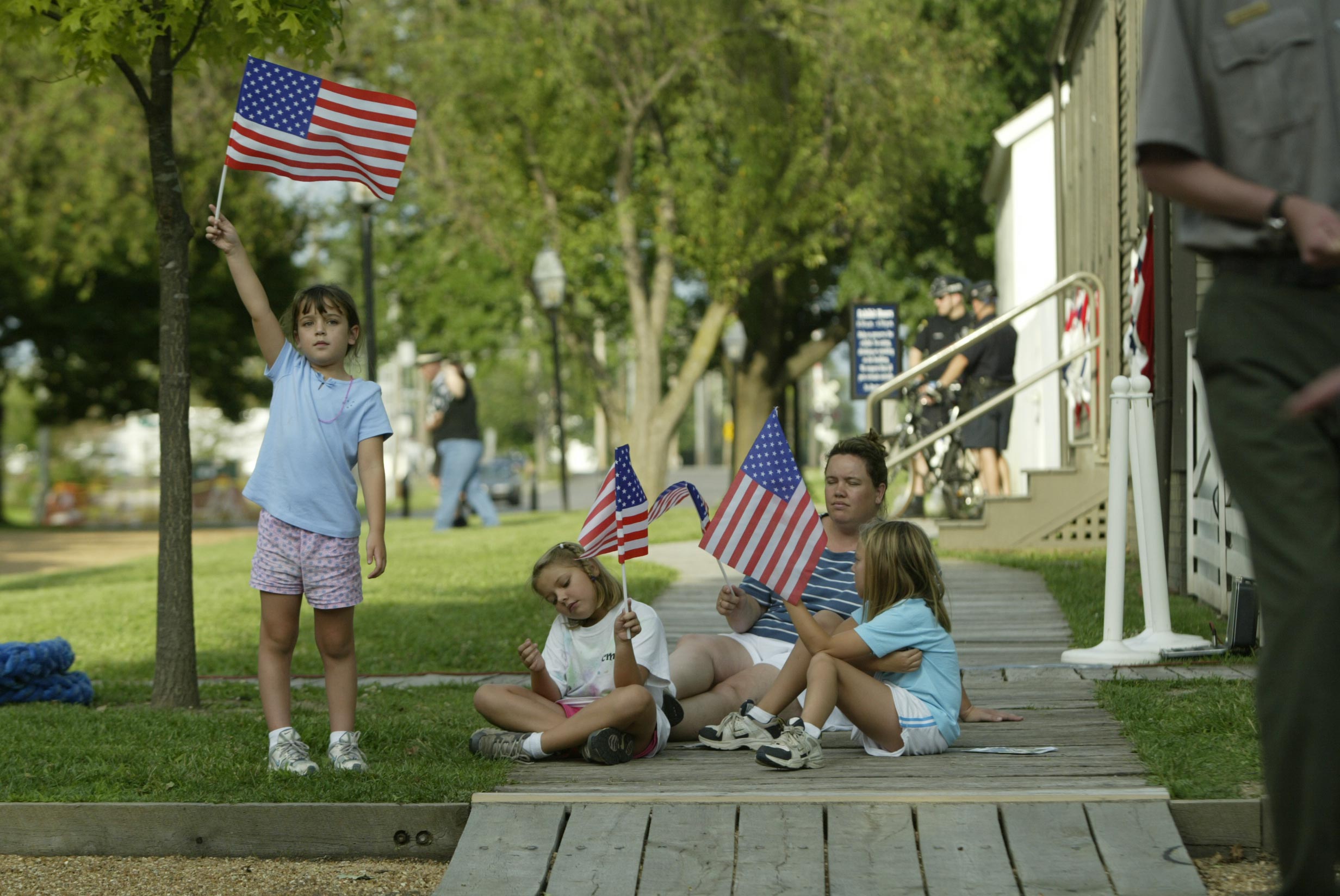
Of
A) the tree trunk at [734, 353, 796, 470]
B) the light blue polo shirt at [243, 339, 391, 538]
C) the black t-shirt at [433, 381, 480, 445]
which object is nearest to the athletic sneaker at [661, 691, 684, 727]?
the light blue polo shirt at [243, 339, 391, 538]

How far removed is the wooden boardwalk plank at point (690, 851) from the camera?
405 cm

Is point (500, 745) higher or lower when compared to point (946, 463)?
lower

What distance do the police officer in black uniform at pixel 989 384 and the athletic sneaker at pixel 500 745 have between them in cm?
905

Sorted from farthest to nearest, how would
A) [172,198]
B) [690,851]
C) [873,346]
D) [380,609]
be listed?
1. [873,346]
2. [380,609]
3. [172,198]
4. [690,851]

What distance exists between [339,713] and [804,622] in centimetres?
164

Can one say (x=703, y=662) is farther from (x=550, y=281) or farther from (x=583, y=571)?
(x=550, y=281)

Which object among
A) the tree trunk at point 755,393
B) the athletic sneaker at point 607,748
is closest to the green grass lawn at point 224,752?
the athletic sneaker at point 607,748

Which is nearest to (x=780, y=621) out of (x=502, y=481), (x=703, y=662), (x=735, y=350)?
(x=703, y=662)

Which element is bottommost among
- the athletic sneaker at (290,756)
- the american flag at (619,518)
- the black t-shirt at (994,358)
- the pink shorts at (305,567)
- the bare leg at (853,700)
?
the athletic sneaker at (290,756)

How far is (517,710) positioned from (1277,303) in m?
3.32

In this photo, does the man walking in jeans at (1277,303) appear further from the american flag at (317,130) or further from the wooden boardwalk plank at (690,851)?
the american flag at (317,130)

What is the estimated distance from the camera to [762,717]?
5488mm

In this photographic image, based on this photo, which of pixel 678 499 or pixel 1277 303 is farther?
pixel 678 499

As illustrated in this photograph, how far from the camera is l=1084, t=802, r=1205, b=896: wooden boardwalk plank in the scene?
3.91 m
